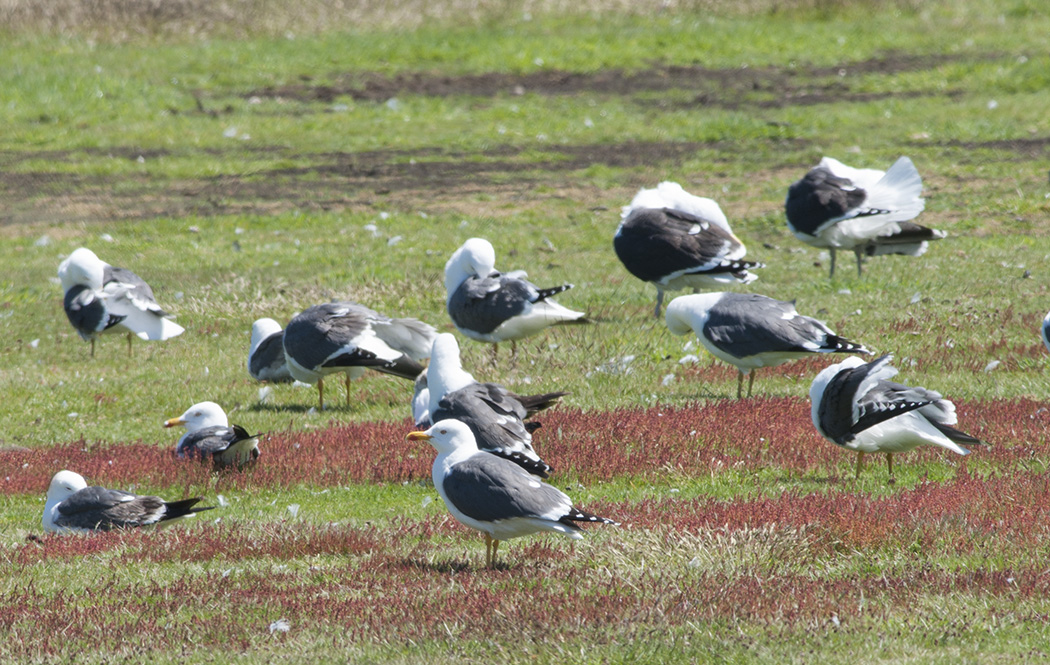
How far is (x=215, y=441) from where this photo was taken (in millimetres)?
10469

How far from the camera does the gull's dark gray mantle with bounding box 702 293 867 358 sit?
36.3ft

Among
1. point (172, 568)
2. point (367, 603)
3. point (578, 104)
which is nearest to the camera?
point (367, 603)

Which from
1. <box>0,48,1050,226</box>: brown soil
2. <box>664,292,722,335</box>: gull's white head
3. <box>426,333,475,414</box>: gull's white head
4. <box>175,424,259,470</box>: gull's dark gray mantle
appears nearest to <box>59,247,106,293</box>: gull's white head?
<box>175,424,259,470</box>: gull's dark gray mantle

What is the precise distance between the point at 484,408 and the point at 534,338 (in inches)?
257

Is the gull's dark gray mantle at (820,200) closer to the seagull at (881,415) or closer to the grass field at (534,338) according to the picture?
the grass field at (534,338)

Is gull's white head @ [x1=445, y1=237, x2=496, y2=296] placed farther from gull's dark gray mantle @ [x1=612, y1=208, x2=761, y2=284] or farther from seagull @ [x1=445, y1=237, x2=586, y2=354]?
gull's dark gray mantle @ [x1=612, y1=208, x2=761, y2=284]

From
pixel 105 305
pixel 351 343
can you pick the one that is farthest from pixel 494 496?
pixel 105 305

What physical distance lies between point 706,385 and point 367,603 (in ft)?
23.2

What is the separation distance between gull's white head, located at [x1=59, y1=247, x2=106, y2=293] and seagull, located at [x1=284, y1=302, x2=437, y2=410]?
4.97m

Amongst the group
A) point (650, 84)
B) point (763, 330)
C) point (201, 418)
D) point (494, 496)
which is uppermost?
point (494, 496)

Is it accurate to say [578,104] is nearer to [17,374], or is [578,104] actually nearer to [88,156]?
[88,156]

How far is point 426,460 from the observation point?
1044 centimetres

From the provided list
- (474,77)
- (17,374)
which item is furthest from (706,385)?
(474,77)

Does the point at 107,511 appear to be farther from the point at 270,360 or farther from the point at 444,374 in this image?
the point at 270,360
